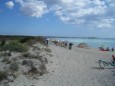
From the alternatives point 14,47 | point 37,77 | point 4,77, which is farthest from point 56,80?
point 14,47

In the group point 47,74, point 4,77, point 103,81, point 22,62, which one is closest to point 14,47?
point 22,62

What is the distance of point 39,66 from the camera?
47.1ft

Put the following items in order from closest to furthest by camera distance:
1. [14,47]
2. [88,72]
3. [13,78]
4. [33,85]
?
[33,85], [13,78], [88,72], [14,47]

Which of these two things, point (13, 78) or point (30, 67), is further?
Answer: point (30, 67)

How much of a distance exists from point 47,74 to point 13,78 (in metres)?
2.40

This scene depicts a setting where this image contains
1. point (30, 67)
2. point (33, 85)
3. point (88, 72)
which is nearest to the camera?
point (33, 85)

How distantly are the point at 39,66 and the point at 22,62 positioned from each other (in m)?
1.33

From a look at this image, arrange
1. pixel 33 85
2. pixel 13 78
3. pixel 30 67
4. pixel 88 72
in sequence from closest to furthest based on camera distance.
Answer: pixel 33 85
pixel 13 78
pixel 30 67
pixel 88 72

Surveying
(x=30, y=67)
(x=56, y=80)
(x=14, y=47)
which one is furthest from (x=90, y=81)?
(x=14, y=47)

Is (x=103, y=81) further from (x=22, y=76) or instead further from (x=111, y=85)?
(x=22, y=76)

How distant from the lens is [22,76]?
13.2 meters

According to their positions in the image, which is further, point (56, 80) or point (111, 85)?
point (56, 80)

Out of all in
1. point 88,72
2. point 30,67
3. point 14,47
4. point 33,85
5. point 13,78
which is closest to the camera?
point 33,85

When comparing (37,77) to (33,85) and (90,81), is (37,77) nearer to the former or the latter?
(33,85)
